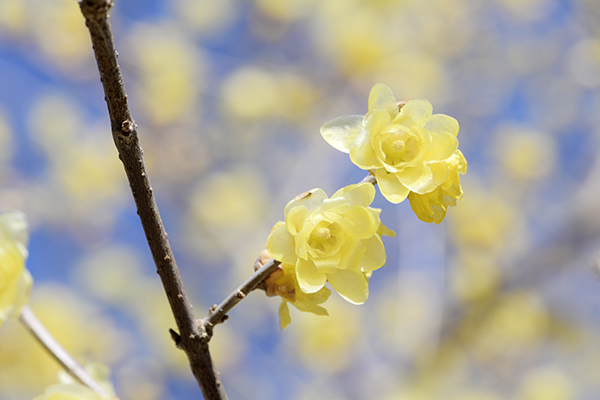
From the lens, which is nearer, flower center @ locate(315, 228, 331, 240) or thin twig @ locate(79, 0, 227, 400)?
thin twig @ locate(79, 0, 227, 400)

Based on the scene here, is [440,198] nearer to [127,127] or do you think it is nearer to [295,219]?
[295,219]

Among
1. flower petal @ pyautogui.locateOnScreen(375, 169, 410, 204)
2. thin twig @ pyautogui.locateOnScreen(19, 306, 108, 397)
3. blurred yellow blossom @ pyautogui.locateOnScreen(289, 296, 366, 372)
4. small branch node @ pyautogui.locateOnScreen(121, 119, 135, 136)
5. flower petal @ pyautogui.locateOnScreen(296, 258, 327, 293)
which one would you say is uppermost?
blurred yellow blossom @ pyautogui.locateOnScreen(289, 296, 366, 372)

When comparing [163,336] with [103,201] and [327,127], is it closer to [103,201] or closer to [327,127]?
[103,201]

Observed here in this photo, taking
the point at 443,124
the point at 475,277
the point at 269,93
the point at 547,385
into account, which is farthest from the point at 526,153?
the point at 443,124

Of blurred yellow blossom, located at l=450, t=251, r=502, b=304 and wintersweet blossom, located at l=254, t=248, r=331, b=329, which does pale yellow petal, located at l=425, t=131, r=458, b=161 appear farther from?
blurred yellow blossom, located at l=450, t=251, r=502, b=304

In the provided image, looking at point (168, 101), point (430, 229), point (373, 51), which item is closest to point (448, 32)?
point (373, 51)

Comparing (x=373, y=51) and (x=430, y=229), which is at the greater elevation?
(x=373, y=51)

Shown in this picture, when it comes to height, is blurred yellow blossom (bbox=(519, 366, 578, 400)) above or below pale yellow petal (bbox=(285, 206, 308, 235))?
above

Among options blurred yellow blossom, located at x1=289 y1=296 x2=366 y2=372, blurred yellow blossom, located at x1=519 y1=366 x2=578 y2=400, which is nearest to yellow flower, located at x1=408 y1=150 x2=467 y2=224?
blurred yellow blossom, located at x1=289 y1=296 x2=366 y2=372

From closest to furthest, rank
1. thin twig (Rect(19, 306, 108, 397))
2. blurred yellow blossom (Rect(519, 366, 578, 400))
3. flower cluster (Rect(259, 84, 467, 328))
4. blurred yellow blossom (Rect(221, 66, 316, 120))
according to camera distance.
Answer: flower cluster (Rect(259, 84, 467, 328)) → thin twig (Rect(19, 306, 108, 397)) → blurred yellow blossom (Rect(519, 366, 578, 400)) → blurred yellow blossom (Rect(221, 66, 316, 120))
